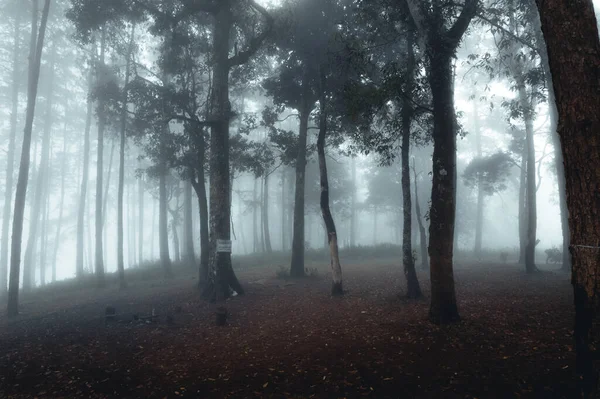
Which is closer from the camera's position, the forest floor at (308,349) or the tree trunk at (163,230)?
the forest floor at (308,349)

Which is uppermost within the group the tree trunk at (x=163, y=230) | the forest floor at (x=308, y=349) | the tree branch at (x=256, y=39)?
the tree branch at (x=256, y=39)

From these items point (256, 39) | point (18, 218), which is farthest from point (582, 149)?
point (18, 218)

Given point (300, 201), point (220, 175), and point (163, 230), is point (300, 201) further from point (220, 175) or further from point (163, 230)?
point (163, 230)

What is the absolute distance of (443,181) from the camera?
791 centimetres

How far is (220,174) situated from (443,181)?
8.81 m

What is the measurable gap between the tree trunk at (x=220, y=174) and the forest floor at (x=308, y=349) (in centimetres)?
101

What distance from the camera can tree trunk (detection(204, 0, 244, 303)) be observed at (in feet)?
42.9

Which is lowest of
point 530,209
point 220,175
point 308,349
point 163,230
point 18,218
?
point 308,349

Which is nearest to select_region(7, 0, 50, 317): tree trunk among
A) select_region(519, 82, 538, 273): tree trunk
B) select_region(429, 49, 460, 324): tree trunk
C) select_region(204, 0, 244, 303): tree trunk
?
select_region(204, 0, 244, 303): tree trunk

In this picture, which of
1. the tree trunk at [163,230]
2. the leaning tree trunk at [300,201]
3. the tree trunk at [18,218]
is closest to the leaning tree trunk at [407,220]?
the leaning tree trunk at [300,201]

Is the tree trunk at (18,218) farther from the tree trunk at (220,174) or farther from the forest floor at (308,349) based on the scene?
the tree trunk at (220,174)

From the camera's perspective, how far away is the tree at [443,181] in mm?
7848

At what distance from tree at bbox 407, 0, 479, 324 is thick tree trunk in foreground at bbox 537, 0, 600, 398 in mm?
3734

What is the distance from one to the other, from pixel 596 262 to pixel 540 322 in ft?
15.9
